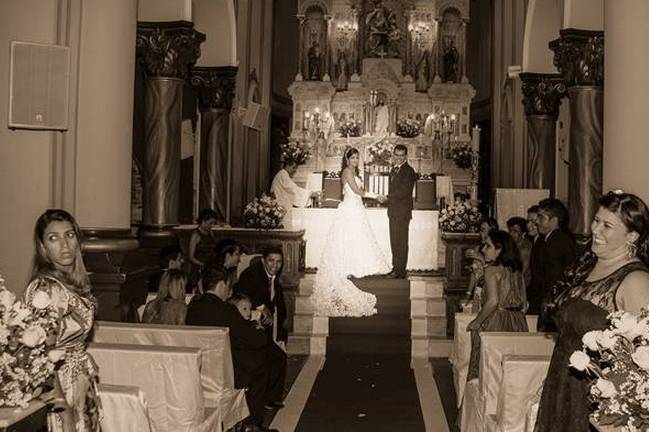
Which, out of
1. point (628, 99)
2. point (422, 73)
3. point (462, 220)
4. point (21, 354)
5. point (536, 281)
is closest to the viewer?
point (21, 354)

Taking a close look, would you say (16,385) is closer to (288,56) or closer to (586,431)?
(586,431)

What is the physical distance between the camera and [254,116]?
18469 mm

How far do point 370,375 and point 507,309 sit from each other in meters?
3.02

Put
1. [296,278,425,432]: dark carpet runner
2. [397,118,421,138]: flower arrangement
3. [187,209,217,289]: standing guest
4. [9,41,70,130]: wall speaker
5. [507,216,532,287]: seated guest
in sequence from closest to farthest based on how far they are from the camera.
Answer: [9,41,70,130]: wall speaker
[296,278,425,432]: dark carpet runner
[507,216,532,287]: seated guest
[187,209,217,289]: standing guest
[397,118,421,138]: flower arrangement

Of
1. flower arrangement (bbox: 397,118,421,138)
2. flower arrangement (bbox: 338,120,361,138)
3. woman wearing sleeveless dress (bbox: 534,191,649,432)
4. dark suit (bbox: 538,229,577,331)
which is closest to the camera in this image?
woman wearing sleeveless dress (bbox: 534,191,649,432)

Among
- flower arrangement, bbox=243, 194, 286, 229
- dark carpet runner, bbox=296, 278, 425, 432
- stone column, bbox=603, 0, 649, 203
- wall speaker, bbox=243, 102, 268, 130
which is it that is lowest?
dark carpet runner, bbox=296, 278, 425, 432

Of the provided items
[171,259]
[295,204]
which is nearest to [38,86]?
[171,259]

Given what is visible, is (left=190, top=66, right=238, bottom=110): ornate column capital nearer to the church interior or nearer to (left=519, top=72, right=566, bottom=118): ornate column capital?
the church interior

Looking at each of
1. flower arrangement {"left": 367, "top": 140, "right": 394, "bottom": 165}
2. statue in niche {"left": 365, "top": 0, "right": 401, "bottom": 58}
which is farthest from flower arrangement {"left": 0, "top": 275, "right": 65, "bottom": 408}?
statue in niche {"left": 365, "top": 0, "right": 401, "bottom": 58}

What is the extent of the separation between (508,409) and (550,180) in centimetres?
1059

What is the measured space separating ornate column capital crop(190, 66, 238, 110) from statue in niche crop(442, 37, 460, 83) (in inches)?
400

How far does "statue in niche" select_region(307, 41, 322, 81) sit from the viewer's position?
2427cm

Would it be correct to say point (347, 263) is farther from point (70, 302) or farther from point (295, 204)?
point (70, 302)

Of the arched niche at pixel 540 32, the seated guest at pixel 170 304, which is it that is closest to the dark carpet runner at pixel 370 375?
the seated guest at pixel 170 304
